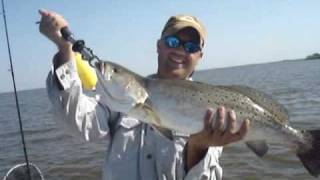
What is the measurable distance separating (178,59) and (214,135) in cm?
96

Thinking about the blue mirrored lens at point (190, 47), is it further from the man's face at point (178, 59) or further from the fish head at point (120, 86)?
the fish head at point (120, 86)

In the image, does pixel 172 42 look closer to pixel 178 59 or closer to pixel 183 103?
pixel 178 59

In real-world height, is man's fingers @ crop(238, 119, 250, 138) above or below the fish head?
below

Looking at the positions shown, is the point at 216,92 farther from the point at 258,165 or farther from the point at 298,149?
the point at 258,165

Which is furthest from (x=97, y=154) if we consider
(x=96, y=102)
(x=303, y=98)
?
(x=303, y=98)

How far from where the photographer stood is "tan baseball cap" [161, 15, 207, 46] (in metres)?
4.61

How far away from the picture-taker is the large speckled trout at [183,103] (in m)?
3.76

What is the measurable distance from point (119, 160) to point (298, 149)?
1.78 m

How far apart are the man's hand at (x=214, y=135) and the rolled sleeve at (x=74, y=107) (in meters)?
0.91

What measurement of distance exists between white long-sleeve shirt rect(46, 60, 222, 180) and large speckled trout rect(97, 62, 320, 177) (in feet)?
0.83

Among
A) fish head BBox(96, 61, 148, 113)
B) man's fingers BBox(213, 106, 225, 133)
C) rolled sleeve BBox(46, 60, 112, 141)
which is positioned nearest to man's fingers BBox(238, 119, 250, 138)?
man's fingers BBox(213, 106, 225, 133)

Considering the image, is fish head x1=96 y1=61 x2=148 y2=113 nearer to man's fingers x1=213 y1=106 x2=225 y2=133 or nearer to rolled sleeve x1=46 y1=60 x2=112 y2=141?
rolled sleeve x1=46 y1=60 x2=112 y2=141

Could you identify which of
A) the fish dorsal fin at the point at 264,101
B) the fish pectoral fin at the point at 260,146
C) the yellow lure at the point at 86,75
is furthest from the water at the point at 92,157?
the yellow lure at the point at 86,75

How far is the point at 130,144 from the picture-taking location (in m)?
4.25
